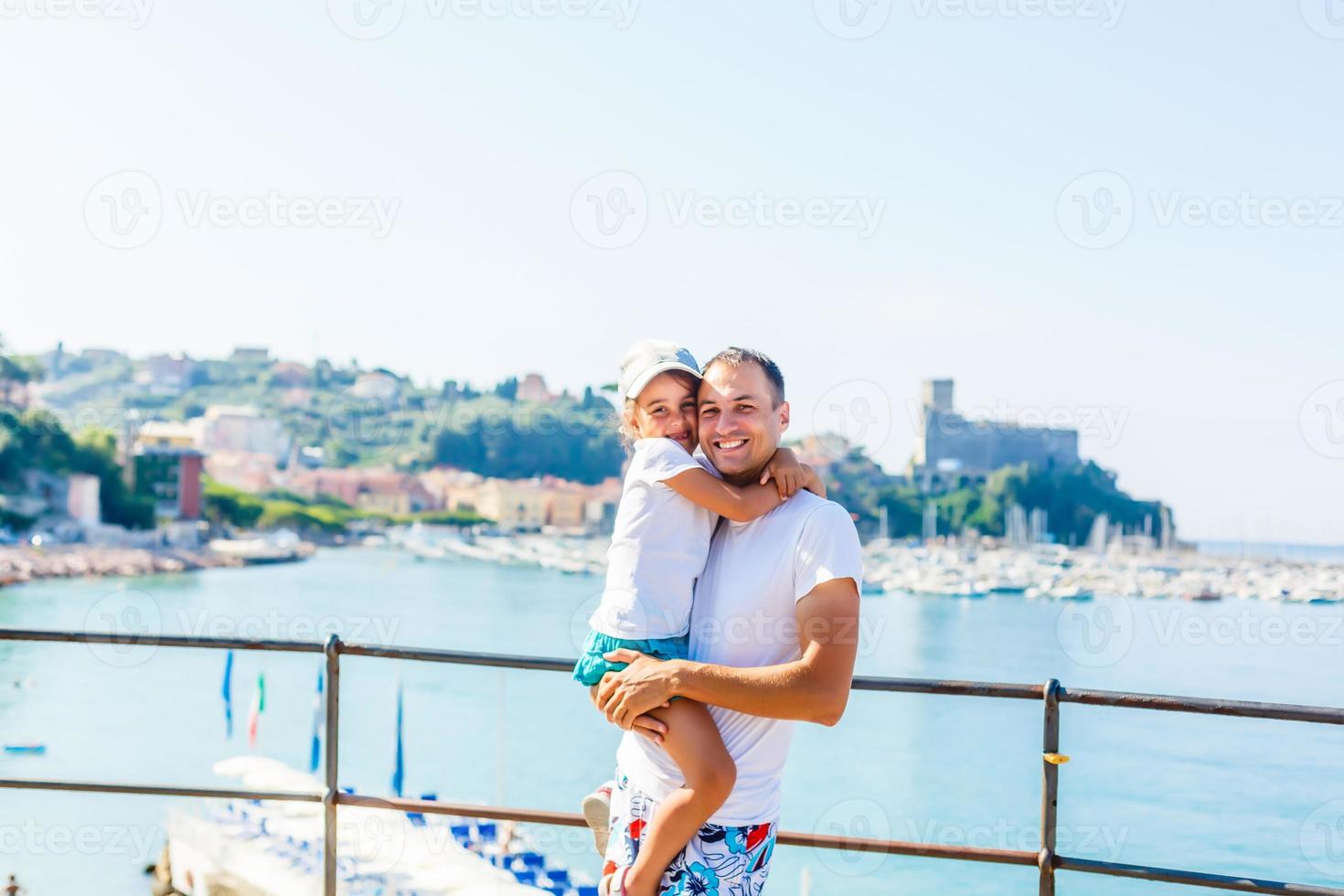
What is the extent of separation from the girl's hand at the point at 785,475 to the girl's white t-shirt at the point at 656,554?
121mm

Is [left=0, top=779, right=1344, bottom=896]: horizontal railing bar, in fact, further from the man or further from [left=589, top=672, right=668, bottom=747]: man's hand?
[left=589, top=672, right=668, bottom=747]: man's hand

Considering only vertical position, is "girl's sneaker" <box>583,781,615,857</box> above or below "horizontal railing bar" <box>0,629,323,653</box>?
below

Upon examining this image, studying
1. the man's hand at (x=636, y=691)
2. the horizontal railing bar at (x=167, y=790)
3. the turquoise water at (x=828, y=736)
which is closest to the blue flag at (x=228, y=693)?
the turquoise water at (x=828, y=736)

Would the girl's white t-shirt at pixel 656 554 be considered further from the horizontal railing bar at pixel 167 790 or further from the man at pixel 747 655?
the horizontal railing bar at pixel 167 790

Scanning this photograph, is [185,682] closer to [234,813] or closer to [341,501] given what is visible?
[234,813]

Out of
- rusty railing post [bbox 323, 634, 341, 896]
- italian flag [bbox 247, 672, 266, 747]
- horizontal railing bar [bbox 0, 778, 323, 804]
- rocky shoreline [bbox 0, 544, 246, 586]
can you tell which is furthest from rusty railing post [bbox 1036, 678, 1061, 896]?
rocky shoreline [bbox 0, 544, 246, 586]

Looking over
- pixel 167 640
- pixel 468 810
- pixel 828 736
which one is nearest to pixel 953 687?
pixel 468 810

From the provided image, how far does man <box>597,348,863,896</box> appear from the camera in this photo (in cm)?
186

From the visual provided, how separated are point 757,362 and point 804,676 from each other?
1.77 feet

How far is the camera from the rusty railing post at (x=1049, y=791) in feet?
8.64

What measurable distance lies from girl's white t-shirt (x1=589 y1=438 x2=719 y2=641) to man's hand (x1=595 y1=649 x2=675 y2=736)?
60 mm

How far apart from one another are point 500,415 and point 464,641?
42.4m

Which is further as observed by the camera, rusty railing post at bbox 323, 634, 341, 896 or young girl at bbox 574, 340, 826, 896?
rusty railing post at bbox 323, 634, 341, 896

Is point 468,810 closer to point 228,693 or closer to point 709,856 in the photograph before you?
point 709,856
